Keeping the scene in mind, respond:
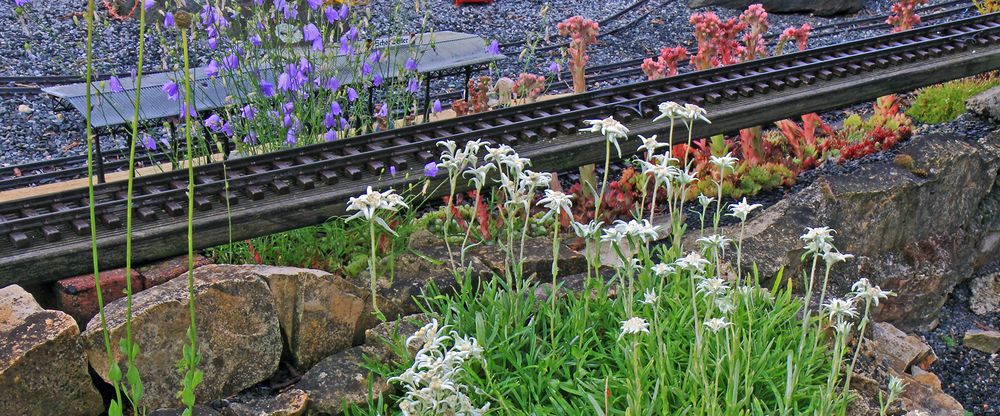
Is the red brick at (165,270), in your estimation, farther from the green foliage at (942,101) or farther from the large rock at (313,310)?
the green foliage at (942,101)

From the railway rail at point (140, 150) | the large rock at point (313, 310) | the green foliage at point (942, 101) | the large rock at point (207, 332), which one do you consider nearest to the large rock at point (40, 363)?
the large rock at point (207, 332)

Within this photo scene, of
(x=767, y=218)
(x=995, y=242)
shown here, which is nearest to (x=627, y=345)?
(x=767, y=218)

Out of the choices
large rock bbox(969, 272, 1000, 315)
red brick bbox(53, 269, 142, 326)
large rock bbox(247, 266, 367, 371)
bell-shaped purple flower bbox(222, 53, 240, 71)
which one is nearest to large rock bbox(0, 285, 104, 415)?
red brick bbox(53, 269, 142, 326)

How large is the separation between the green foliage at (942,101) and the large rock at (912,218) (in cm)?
96

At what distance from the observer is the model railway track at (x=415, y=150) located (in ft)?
14.9

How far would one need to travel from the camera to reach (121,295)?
4371 mm

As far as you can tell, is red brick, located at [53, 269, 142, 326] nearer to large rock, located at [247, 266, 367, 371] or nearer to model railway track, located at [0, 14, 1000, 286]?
model railway track, located at [0, 14, 1000, 286]

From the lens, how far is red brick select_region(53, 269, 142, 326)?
4301 millimetres

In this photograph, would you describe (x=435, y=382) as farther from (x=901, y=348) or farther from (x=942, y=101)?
(x=942, y=101)

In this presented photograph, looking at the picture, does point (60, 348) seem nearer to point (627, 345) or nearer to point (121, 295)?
point (121, 295)

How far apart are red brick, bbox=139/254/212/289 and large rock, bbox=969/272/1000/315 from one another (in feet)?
17.8

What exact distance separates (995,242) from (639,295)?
458cm

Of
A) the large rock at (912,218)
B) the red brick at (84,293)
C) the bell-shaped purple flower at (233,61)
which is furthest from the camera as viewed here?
the large rock at (912,218)

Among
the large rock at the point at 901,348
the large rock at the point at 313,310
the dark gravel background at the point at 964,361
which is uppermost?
the large rock at the point at 313,310
